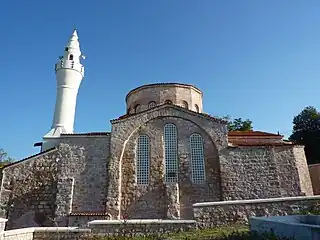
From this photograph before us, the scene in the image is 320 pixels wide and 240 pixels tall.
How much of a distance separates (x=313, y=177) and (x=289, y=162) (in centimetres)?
621

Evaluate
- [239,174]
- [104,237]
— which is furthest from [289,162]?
[104,237]

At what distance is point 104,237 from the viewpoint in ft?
33.2

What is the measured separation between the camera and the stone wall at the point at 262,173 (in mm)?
15145

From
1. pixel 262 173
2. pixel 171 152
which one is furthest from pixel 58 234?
pixel 262 173

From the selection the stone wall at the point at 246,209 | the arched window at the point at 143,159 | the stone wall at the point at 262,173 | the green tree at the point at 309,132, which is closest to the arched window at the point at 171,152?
the arched window at the point at 143,159

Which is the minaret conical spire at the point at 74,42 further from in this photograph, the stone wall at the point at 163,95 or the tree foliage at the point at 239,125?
the tree foliage at the point at 239,125

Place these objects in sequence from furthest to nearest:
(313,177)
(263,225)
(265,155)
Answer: (313,177), (265,155), (263,225)

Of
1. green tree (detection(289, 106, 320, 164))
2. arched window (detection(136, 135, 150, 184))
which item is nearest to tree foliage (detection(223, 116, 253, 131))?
green tree (detection(289, 106, 320, 164))

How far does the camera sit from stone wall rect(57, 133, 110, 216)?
15.0 m

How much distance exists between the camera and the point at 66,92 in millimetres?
20172

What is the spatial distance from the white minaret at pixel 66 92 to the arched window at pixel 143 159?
6279 millimetres

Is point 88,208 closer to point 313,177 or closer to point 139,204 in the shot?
point 139,204

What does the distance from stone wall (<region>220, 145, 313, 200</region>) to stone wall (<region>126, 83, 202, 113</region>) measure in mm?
6536

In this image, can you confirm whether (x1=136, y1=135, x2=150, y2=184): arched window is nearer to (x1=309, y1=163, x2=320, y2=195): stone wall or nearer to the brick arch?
the brick arch
